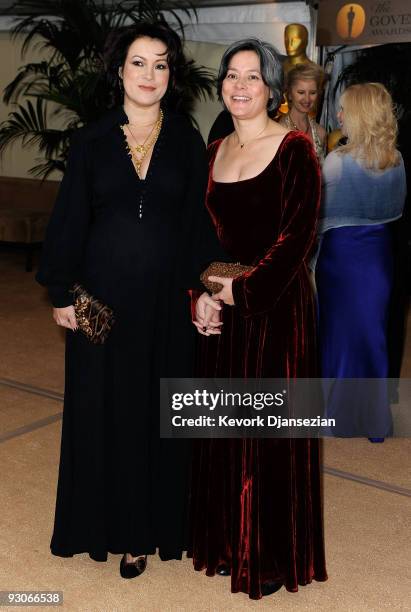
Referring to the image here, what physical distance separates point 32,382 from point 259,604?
2.69m

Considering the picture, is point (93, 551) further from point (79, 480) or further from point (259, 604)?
point (259, 604)

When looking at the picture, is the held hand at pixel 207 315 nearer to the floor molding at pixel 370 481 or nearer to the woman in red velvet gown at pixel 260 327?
the woman in red velvet gown at pixel 260 327

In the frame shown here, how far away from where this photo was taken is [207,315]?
8.52 feet

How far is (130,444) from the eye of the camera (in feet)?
8.89

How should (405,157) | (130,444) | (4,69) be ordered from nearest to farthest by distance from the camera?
(130,444)
(405,157)
(4,69)

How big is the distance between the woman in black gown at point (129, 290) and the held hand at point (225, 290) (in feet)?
0.42

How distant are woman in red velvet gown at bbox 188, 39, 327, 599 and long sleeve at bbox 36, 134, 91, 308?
1.31 ft

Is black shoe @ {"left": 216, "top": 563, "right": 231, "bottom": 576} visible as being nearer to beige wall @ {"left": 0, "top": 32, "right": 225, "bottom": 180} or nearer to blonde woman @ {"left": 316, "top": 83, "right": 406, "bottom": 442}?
blonde woman @ {"left": 316, "top": 83, "right": 406, "bottom": 442}

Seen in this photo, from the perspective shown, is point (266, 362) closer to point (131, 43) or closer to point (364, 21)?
point (131, 43)

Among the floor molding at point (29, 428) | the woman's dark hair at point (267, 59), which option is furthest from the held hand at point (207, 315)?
the floor molding at point (29, 428)

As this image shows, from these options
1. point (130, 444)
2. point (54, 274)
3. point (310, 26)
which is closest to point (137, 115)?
point (54, 274)

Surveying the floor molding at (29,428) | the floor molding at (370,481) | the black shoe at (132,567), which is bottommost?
the floor molding at (29,428)

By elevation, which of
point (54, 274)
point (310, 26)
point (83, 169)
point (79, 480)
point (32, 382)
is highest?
point (310, 26)

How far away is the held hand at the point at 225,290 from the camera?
254 centimetres
